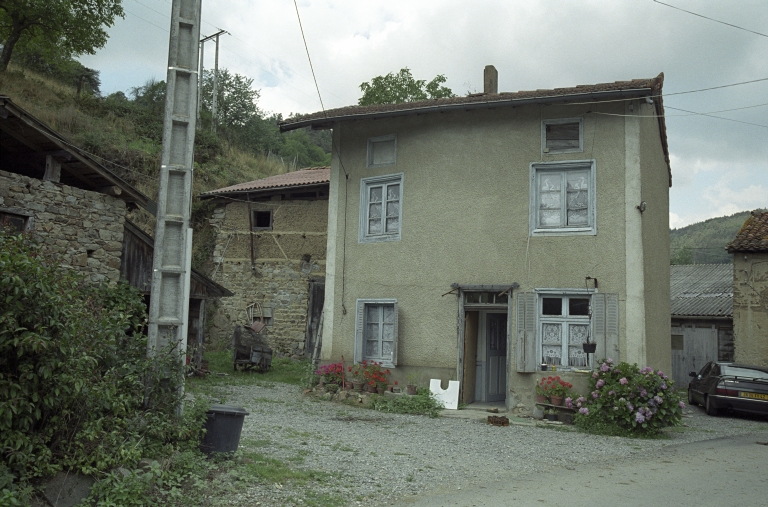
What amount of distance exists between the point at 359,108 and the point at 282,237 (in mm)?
8478

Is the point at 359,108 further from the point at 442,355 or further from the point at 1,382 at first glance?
the point at 1,382

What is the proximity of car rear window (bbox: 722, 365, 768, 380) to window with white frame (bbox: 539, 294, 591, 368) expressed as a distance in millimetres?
4803

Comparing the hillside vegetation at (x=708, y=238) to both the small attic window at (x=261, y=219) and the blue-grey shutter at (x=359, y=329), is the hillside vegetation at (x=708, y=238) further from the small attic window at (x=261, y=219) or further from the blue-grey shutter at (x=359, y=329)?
the blue-grey shutter at (x=359, y=329)

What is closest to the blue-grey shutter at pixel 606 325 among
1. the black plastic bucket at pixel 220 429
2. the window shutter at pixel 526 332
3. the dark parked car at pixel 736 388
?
the window shutter at pixel 526 332

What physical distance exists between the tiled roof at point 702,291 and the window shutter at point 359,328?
46.1 feet

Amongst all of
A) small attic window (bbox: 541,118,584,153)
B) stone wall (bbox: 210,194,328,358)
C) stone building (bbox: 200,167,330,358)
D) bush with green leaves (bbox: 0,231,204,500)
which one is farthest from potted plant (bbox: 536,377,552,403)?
stone wall (bbox: 210,194,328,358)

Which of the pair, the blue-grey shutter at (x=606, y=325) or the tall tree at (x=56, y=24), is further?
the tall tree at (x=56, y=24)

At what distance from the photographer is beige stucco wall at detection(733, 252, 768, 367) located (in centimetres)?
1903

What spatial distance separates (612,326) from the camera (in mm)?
12492

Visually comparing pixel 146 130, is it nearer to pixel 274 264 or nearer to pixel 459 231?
pixel 274 264

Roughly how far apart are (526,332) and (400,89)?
21868 mm

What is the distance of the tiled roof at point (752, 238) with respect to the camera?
18.9 metres

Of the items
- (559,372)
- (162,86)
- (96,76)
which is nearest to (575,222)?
(559,372)

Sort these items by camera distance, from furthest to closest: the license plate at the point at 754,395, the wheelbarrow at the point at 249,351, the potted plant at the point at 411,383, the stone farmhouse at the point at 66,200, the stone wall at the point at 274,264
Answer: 1. the stone wall at the point at 274,264
2. the wheelbarrow at the point at 249,351
3. the license plate at the point at 754,395
4. the potted plant at the point at 411,383
5. the stone farmhouse at the point at 66,200
